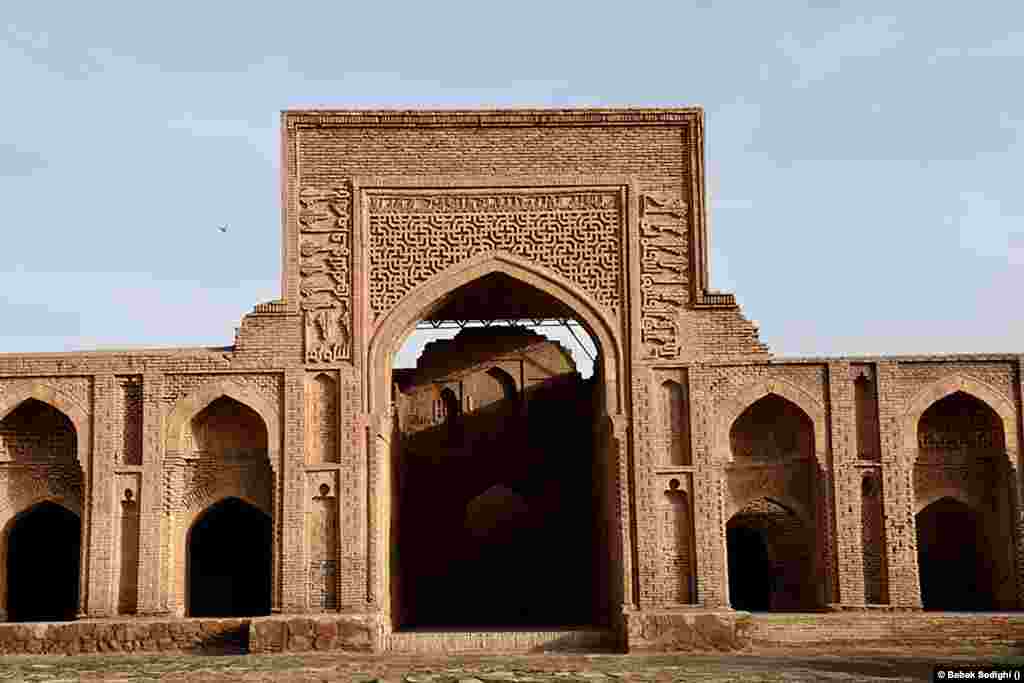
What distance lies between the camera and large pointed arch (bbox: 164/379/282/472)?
643 inches

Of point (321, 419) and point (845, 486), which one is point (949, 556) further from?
point (321, 419)

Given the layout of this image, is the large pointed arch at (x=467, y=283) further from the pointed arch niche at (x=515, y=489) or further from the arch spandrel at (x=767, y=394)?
the pointed arch niche at (x=515, y=489)

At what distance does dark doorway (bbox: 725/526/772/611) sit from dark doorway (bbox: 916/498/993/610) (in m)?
2.62

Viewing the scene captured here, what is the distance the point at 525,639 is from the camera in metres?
15.9

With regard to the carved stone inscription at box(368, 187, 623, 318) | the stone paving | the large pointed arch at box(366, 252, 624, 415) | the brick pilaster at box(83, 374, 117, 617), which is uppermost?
the carved stone inscription at box(368, 187, 623, 318)

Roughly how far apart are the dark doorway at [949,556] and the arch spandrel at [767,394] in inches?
94.9

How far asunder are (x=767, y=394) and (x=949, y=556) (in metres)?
4.19

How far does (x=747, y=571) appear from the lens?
2073 cm

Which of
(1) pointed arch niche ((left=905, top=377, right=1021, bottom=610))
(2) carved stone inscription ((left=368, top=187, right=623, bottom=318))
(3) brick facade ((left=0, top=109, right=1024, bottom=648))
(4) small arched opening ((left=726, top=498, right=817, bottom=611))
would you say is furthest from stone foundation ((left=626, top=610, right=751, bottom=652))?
(2) carved stone inscription ((left=368, top=187, right=623, bottom=318))

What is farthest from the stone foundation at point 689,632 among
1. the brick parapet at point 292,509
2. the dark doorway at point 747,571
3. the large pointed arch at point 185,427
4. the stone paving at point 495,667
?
the dark doorway at point 747,571

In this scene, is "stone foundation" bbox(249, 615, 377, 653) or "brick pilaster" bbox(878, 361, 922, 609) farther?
"brick pilaster" bbox(878, 361, 922, 609)

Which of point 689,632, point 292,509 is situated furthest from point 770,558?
point 292,509

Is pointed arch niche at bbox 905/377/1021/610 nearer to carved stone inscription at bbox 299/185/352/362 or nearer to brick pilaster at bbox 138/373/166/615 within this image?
carved stone inscription at bbox 299/185/352/362

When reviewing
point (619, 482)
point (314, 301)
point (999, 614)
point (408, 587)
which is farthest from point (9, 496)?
point (999, 614)
